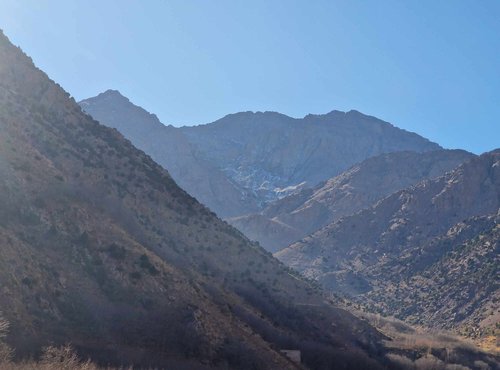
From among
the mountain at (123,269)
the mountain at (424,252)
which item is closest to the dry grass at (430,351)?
the mountain at (123,269)

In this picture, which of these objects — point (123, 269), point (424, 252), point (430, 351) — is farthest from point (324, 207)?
point (123, 269)

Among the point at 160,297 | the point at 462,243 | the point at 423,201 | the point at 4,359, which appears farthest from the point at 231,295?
the point at 423,201

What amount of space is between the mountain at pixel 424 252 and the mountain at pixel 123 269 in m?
30.0

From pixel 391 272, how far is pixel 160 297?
80.6 meters

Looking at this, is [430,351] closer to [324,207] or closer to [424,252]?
[424,252]

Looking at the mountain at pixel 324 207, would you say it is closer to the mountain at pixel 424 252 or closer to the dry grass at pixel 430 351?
the mountain at pixel 424 252

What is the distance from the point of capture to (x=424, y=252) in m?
112

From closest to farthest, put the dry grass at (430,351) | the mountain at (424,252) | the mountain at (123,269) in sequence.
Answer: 1. the mountain at (123,269)
2. the dry grass at (430,351)
3. the mountain at (424,252)

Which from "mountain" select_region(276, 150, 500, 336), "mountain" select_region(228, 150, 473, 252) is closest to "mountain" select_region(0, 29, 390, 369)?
"mountain" select_region(276, 150, 500, 336)

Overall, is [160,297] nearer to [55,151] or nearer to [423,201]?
[55,151]

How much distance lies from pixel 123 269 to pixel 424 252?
81.3 meters

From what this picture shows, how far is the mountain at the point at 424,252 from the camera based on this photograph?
301 ft

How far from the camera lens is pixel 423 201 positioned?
136 meters

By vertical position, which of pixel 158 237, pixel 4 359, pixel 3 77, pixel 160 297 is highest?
pixel 3 77
